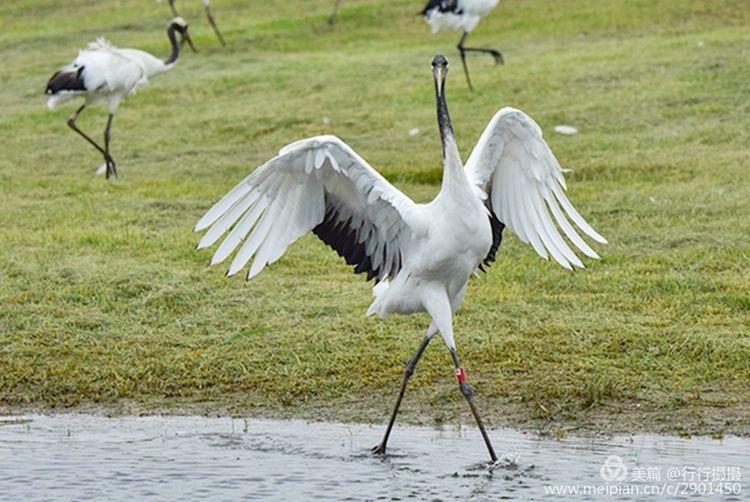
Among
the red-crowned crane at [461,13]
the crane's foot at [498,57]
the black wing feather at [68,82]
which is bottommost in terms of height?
the black wing feather at [68,82]

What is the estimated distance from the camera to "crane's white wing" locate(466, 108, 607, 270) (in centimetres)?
593

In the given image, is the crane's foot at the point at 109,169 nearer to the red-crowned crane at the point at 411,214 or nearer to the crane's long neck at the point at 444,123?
the red-crowned crane at the point at 411,214

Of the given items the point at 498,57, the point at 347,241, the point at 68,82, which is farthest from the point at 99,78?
the point at 347,241

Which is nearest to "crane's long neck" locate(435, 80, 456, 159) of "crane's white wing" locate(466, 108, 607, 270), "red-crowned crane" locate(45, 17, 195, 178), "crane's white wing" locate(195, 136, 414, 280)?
"crane's white wing" locate(195, 136, 414, 280)

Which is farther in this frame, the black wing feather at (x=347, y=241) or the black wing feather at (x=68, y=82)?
the black wing feather at (x=68, y=82)

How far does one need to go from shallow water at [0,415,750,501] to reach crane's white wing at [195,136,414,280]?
2.41 feet

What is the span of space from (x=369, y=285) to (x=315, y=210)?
1897 mm

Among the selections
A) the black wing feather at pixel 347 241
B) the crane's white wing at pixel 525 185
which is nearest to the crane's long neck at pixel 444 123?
the crane's white wing at pixel 525 185

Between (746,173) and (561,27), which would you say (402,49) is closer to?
(561,27)

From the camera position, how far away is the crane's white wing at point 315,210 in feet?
18.1

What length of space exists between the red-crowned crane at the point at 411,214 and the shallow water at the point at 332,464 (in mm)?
193

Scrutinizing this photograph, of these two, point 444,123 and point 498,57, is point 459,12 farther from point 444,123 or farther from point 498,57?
point 444,123

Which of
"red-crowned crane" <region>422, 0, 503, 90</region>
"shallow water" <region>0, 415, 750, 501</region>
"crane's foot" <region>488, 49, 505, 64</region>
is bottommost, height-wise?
"shallow water" <region>0, 415, 750, 501</region>

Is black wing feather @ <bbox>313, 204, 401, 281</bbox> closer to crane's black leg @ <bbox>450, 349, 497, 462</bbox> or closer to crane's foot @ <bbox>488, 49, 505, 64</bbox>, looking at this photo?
crane's black leg @ <bbox>450, 349, 497, 462</bbox>
